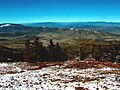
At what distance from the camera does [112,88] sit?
29.6 metres

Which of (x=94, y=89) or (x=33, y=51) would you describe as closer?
(x=94, y=89)

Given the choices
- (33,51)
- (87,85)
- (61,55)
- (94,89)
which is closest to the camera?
(94,89)

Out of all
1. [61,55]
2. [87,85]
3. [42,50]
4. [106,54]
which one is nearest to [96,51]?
[106,54]

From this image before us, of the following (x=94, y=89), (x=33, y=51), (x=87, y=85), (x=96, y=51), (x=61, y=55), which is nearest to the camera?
(x=94, y=89)

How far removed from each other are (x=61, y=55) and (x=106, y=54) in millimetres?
30075

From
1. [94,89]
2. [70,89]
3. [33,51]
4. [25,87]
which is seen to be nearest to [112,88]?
[94,89]

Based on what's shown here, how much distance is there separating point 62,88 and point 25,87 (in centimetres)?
484

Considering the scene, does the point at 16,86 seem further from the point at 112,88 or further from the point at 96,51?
the point at 96,51

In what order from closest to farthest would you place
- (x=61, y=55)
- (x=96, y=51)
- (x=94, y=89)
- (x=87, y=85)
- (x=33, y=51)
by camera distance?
1. (x=94, y=89)
2. (x=87, y=85)
3. (x=33, y=51)
4. (x=61, y=55)
5. (x=96, y=51)

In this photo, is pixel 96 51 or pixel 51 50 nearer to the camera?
pixel 51 50

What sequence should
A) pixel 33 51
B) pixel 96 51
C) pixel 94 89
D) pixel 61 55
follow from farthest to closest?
pixel 96 51, pixel 61 55, pixel 33 51, pixel 94 89

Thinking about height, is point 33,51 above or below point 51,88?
below

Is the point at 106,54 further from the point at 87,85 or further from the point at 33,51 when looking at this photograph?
the point at 87,85

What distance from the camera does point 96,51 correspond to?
12875 centimetres
